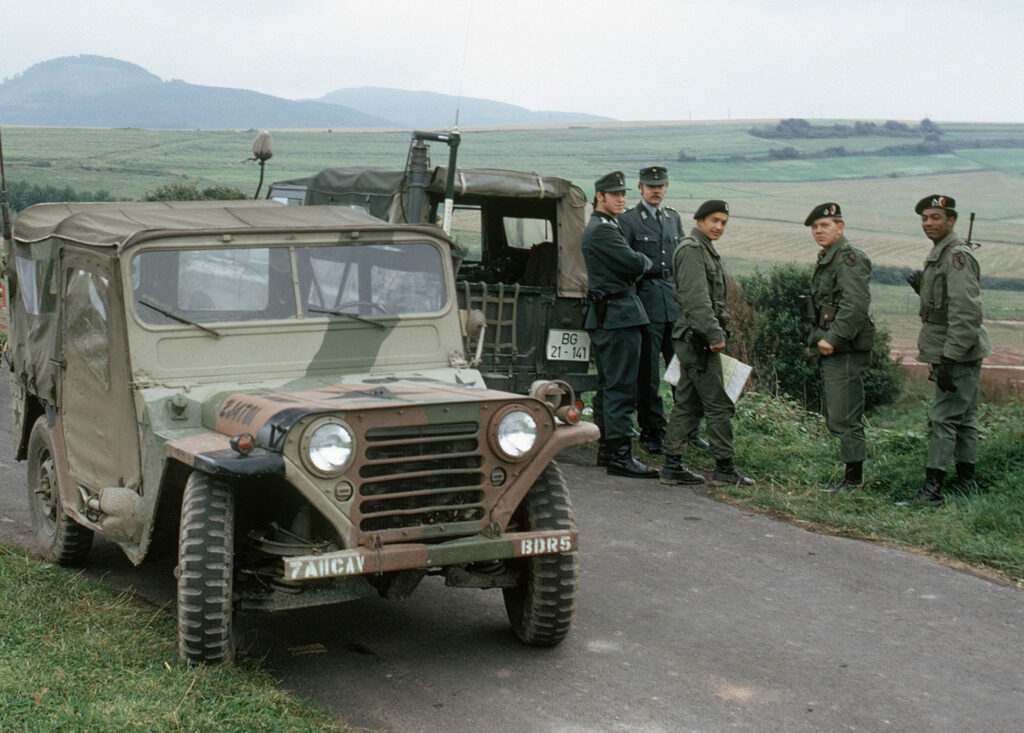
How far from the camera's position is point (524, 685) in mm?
4734

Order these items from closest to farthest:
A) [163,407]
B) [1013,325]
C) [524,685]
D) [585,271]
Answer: [524,685], [163,407], [585,271], [1013,325]

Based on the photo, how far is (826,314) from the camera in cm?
819

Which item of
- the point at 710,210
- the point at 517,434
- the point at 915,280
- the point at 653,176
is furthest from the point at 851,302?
the point at 517,434

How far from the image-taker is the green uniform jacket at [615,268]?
8789mm

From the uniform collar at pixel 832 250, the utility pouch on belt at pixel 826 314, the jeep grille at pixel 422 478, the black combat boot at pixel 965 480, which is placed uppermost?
the uniform collar at pixel 832 250

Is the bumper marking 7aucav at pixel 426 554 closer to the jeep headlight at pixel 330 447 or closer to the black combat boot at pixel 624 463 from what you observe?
the jeep headlight at pixel 330 447

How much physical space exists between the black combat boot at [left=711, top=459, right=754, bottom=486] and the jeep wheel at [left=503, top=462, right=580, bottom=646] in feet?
12.1

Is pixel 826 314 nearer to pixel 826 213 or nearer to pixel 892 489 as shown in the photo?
pixel 826 213

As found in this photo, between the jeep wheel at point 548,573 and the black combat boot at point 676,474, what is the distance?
3.66 meters

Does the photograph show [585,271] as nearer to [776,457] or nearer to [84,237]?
[776,457]

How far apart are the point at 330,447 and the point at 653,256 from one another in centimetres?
523

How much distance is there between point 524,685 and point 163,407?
78.5 inches

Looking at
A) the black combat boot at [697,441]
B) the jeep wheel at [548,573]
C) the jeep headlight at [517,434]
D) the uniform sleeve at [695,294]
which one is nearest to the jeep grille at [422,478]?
the jeep headlight at [517,434]

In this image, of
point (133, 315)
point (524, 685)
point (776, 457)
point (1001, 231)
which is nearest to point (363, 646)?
point (524, 685)
